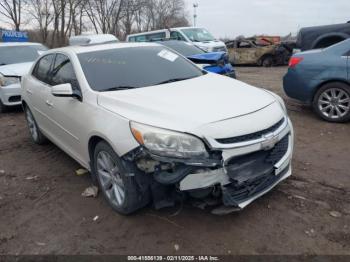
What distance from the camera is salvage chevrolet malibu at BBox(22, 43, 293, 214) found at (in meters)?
2.66

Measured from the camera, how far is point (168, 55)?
4324mm

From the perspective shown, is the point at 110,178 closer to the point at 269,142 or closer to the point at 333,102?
the point at 269,142

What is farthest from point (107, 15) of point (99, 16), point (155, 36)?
point (155, 36)

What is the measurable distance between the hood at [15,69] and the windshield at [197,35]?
8.82 metres

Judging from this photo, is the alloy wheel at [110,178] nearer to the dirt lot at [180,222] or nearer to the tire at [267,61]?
the dirt lot at [180,222]

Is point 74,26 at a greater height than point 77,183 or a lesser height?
greater

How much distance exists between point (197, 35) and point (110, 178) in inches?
536

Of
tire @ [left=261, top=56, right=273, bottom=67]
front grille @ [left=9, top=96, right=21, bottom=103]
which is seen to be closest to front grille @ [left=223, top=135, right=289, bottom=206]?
front grille @ [left=9, top=96, right=21, bottom=103]

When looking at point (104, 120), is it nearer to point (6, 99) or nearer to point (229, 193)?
point (229, 193)

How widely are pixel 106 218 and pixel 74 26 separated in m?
35.4

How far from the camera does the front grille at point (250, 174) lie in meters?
2.74

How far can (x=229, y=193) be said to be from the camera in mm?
2754

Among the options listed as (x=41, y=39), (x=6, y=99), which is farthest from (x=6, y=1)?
(x=6, y=99)

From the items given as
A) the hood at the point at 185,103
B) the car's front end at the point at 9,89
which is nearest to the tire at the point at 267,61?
the car's front end at the point at 9,89
